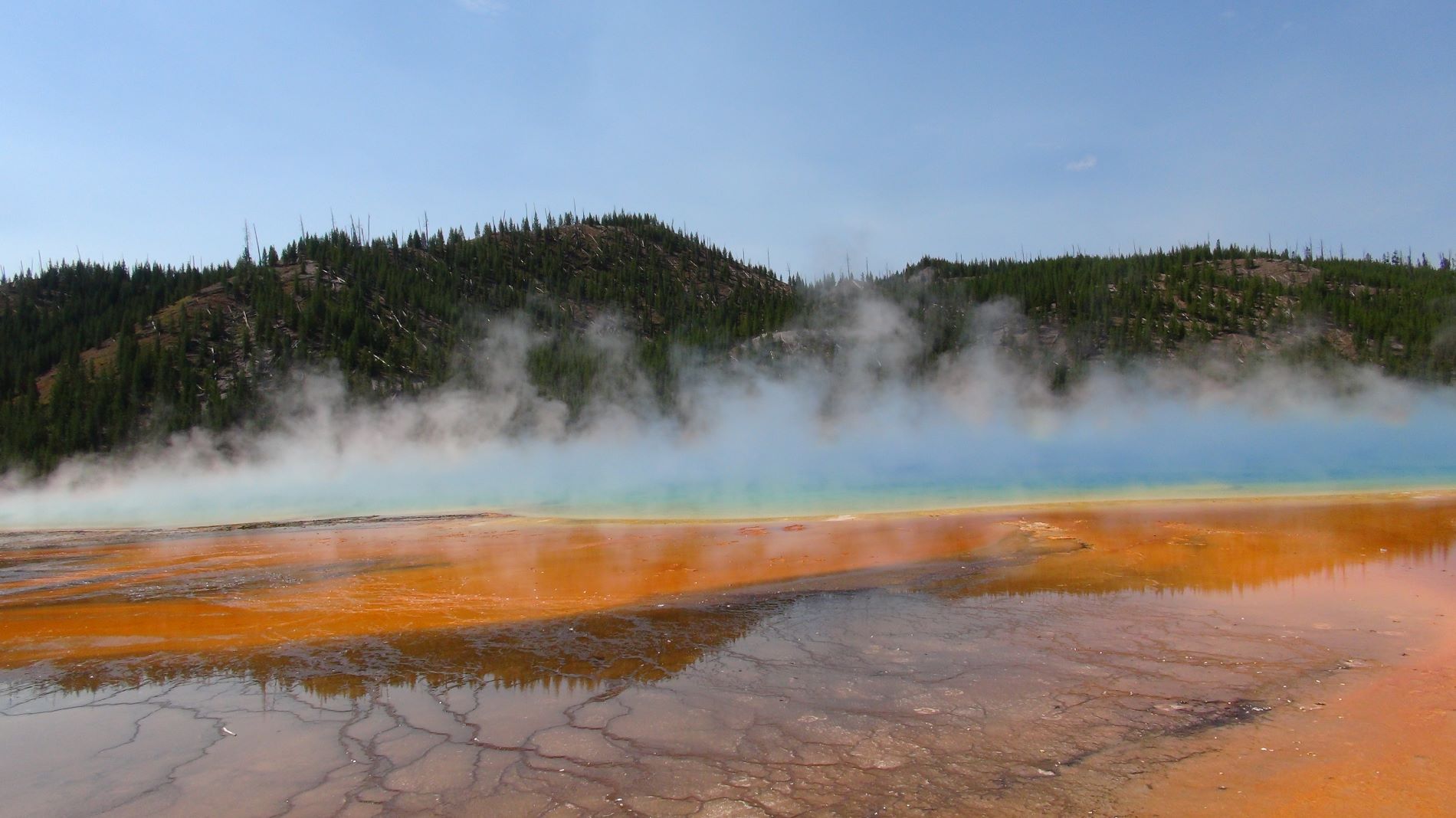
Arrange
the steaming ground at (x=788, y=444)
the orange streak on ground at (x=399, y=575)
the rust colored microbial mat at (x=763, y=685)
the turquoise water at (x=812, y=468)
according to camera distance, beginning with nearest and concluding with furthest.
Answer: the rust colored microbial mat at (x=763, y=685), the orange streak on ground at (x=399, y=575), the turquoise water at (x=812, y=468), the steaming ground at (x=788, y=444)

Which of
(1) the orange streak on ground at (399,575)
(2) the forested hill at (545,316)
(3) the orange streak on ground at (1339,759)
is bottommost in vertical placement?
(3) the orange streak on ground at (1339,759)

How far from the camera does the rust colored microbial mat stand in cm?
525

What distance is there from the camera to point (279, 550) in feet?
56.1

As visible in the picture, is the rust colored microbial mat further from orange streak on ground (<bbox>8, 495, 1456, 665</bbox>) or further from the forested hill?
the forested hill

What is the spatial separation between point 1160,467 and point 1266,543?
19.2 m

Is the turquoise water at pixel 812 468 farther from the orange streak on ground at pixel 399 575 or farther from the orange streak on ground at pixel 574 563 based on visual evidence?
the orange streak on ground at pixel 399 575

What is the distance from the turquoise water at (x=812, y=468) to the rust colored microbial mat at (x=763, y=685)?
31.4ft

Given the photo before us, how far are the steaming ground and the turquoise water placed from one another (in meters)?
0.21

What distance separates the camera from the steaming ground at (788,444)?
86.0ft

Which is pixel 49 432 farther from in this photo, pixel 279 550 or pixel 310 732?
pixel 310 732

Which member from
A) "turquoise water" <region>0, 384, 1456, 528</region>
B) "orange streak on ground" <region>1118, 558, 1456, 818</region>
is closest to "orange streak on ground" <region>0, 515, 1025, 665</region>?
"turquoise water" <region>0, 384, 1456, 528</region>

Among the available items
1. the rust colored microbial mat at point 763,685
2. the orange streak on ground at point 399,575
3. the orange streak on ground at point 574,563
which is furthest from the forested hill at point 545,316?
the rust colored microbial mat at point 763,685

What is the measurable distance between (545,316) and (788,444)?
3144cm

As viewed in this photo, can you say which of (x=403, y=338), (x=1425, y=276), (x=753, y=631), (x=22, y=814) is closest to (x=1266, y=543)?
(x=753, y=631)
